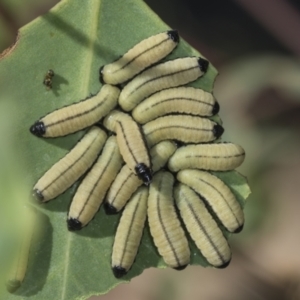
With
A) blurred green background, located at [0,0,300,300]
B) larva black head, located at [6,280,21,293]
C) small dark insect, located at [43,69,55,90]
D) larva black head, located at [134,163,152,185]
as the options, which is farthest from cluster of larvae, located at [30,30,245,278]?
blurred green background, located at [0,0,300,300]

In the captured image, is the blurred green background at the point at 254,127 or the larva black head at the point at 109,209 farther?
the blurred green background at the point at 254,127

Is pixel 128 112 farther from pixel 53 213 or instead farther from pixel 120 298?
pixel 120 298

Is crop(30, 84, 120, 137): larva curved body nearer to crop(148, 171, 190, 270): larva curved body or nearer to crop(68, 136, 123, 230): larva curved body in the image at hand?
crop(68, 136, 123, 230): larva curved body

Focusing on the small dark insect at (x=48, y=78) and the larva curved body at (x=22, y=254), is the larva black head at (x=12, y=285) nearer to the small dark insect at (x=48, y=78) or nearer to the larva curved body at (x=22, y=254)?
the larva curved body at (x=22, y=254)

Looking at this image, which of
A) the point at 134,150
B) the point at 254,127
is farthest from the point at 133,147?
the point at 254,127

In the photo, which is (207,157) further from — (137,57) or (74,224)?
(74,224)

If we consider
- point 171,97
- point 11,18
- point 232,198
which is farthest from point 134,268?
point 11,18

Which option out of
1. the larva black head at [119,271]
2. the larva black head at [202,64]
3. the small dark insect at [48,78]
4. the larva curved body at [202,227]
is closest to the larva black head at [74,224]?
the larva black head at [119,271]
